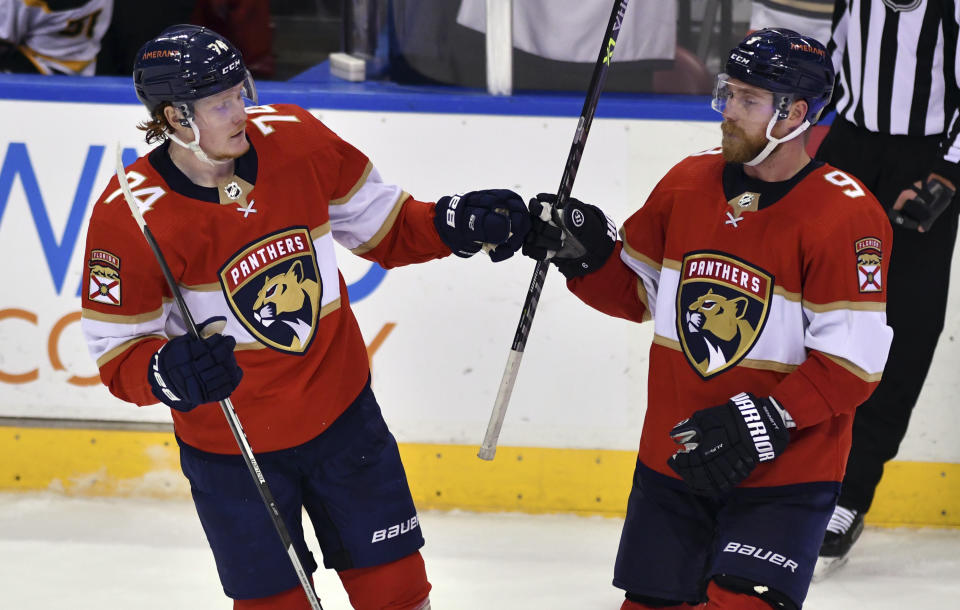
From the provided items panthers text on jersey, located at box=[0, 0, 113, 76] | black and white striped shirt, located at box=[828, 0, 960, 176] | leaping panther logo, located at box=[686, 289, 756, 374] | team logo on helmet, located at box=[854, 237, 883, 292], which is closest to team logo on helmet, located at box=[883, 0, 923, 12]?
black and white striped shirt, located at box=[828, 0, 960, 176]

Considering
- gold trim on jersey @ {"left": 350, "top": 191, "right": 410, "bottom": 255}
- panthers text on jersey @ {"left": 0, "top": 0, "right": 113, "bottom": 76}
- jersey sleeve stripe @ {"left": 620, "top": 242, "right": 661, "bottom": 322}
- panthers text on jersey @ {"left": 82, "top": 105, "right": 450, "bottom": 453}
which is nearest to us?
panthers text on jersey @ {"left": 82, "top": 105, "right": 450, "bottom": 453}

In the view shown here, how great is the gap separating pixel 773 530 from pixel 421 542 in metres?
0.69

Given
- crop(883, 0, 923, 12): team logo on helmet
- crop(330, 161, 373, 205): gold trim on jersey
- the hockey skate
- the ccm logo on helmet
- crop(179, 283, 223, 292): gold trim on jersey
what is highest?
the ccm logo on helmet

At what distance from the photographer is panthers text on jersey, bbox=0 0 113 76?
3512 millimetres

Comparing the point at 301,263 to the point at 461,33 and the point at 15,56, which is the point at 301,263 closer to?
the point at 461,33

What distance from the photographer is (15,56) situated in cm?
355

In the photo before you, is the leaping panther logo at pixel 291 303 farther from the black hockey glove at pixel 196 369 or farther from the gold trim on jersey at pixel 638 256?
the gold trim on jersey at pixel 638 256

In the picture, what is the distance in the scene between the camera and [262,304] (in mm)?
2082

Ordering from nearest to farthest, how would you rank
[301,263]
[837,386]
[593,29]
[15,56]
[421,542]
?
[837,386] → [301,263] → [421,542] → [593,29] → [15,56]

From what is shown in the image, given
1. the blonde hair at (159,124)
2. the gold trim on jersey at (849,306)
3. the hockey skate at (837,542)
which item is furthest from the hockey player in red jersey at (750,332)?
the hockey skate at (837,542)

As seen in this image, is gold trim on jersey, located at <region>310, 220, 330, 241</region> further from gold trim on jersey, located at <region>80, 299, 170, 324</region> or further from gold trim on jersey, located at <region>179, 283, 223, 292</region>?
gold trim on jersey, located at <region>80, 299, 170, 324</region>

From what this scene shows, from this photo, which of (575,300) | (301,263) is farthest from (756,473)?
(575,300)

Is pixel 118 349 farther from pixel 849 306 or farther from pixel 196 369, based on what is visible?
pixel 849 306

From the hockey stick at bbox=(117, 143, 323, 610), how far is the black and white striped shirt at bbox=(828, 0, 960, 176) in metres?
1.71
